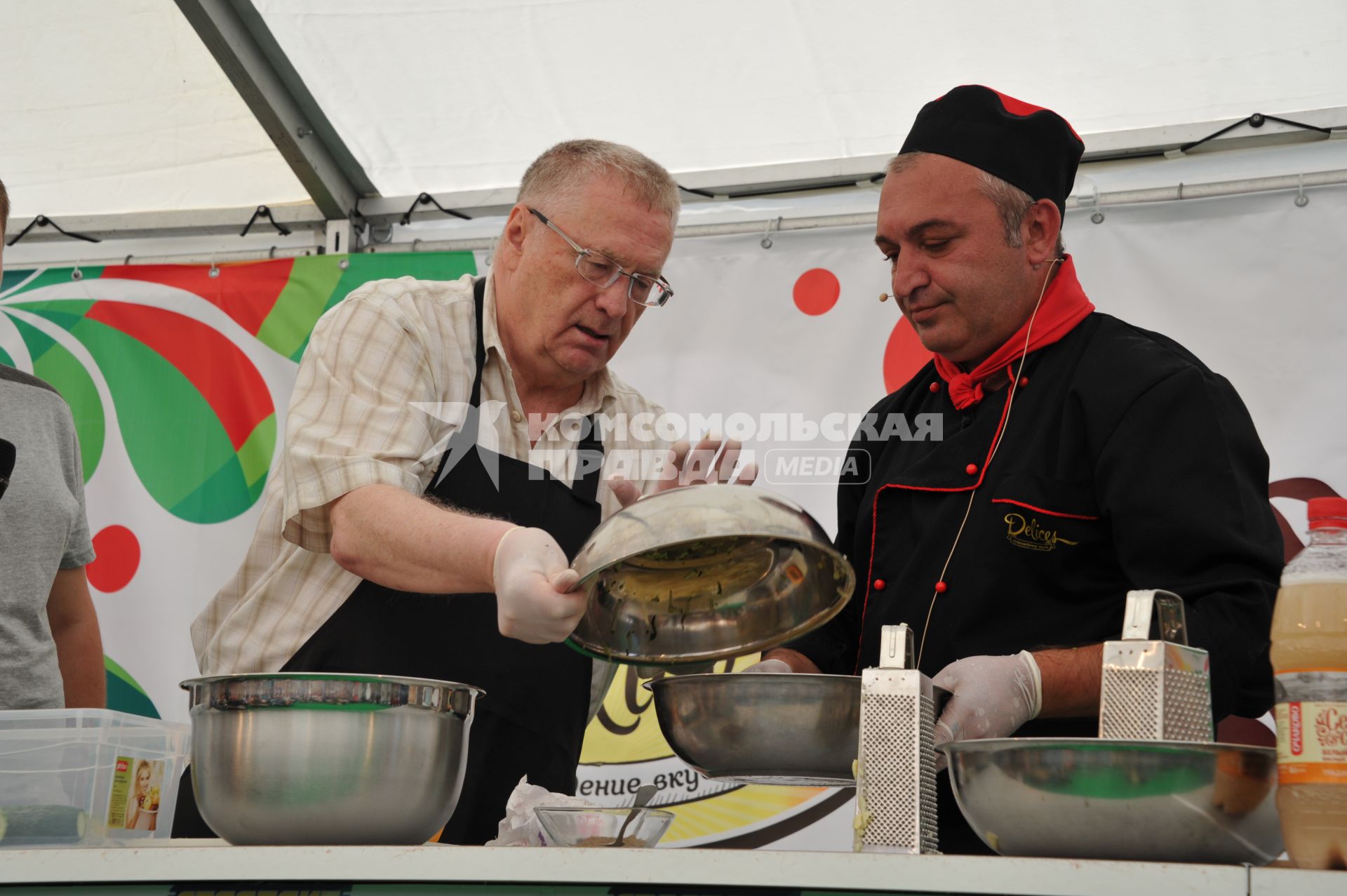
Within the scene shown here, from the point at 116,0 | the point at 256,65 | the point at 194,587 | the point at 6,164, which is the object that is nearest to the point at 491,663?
the point at 194,587

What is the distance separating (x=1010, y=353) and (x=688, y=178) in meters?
1.43

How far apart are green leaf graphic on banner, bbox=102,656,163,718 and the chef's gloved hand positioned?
244 centimetres

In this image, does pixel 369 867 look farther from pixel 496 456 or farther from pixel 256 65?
pixel 256 65

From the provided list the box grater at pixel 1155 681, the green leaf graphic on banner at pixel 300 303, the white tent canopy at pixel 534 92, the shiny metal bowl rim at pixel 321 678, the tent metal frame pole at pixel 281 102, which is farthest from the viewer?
the green leaf graphic on banner at pixel 300 303

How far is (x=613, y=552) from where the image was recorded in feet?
3.82

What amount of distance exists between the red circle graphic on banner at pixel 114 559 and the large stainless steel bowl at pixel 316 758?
88.4 inches

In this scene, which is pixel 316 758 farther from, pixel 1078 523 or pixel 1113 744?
pixel 1078 523

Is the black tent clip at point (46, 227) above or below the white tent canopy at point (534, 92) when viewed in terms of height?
below

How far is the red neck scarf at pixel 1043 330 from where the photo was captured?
194 centimetres

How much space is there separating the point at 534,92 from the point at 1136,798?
8.13 ft

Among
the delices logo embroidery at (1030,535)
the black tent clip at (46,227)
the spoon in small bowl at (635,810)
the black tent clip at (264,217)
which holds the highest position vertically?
the black tent clip at (264,217)

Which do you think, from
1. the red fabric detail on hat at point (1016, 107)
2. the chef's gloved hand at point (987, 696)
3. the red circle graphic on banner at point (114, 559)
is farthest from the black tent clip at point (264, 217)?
the chef's gloved hand at point (987, 696)

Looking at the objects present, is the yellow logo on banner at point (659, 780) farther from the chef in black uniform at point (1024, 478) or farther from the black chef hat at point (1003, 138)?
the black chef hat at point (1003, 138)

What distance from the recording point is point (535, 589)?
1.29 metres
